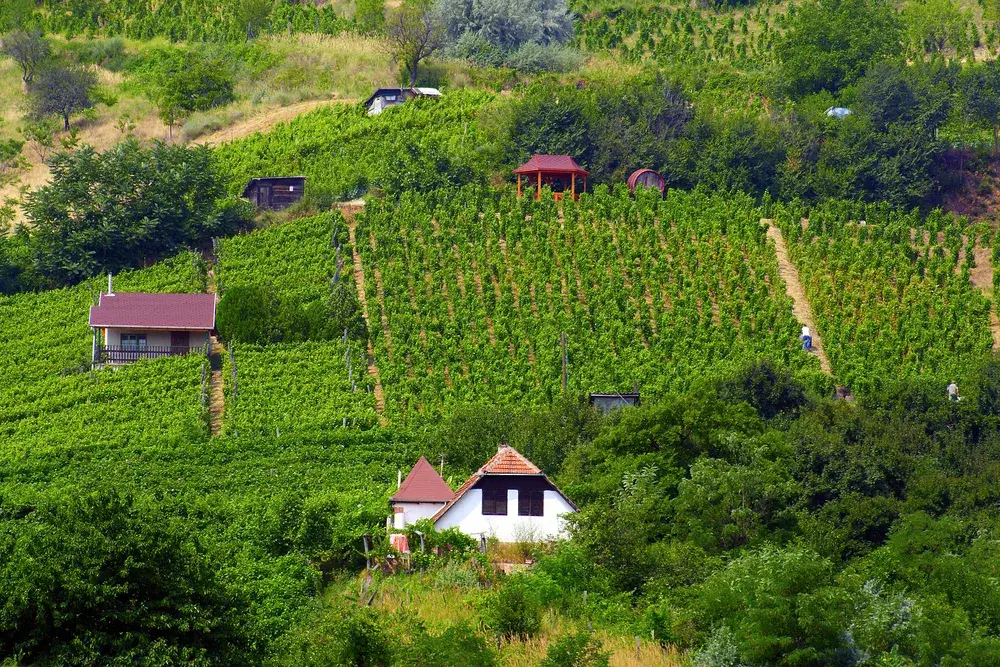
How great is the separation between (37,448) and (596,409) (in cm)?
1569

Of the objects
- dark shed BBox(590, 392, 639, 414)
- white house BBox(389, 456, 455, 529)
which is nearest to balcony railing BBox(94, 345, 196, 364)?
dark shed BBox(590, 392, 639, 414)

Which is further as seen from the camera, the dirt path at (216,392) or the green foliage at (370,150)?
the green foliage at (370,150)

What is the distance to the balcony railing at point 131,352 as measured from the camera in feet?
201

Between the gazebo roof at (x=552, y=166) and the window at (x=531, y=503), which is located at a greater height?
the gazebo roof at (x=552, y=166)

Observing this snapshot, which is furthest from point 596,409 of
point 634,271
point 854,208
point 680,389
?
point 854,208

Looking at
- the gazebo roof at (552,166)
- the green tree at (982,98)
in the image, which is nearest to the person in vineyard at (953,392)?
the gazebo roof at (552,166)

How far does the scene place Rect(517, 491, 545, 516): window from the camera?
4372 cm

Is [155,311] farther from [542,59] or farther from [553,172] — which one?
[542,59]

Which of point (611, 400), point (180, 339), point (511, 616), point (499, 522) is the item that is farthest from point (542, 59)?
point (511, 616)

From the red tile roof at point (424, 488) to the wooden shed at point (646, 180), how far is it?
26.2 meters

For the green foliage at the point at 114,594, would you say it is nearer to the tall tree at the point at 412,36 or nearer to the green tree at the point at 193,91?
the tall tree at the point at 412,36

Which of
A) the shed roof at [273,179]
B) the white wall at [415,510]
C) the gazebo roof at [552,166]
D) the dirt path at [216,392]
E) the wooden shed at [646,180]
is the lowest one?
the dirt path at [216,392]

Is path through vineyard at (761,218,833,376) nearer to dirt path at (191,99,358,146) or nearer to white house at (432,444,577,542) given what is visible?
white house at (432,444,577,542)

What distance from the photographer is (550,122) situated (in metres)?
73.1
